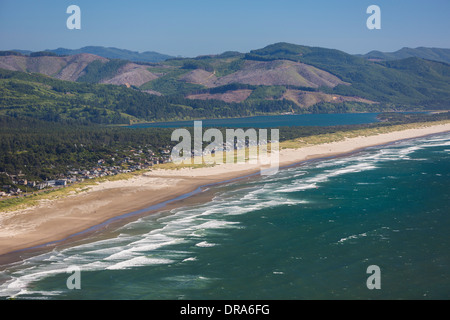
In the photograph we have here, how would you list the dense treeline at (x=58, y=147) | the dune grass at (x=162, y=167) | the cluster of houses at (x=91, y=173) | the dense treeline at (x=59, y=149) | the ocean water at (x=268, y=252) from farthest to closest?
1. the dense treeline at (x=58, y=147)
2. the dense treeline at (x=59, y=149)
3. the cluster of houses at (x=91, y=173)
4. the dune grass at (x=162, y=167)
5. the ocean water at (x=268, y=252)

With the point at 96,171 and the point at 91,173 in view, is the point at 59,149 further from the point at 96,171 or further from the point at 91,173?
the point at 91,173

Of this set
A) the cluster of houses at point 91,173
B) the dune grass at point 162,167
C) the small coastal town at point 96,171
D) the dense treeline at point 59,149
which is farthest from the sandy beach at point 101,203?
the dense treeline at point 59,149

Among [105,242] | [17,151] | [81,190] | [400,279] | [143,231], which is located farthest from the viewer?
[17,151]

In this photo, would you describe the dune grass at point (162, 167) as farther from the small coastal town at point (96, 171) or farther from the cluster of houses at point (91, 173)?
the cluster of houses at point (91, 173)

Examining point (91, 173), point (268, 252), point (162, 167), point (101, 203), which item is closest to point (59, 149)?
point (91, 173)

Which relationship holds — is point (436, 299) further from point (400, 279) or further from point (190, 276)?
point (190, 276)

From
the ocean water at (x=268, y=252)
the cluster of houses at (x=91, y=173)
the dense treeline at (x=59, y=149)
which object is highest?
the dense treeline at (x=59, y=149)

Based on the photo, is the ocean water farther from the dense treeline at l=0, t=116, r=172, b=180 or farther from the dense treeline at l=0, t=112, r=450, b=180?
the dense treeline at l=0, t=112, r=450, b=180

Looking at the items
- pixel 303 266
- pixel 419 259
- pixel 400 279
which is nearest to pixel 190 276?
Result: pixel 303 266
